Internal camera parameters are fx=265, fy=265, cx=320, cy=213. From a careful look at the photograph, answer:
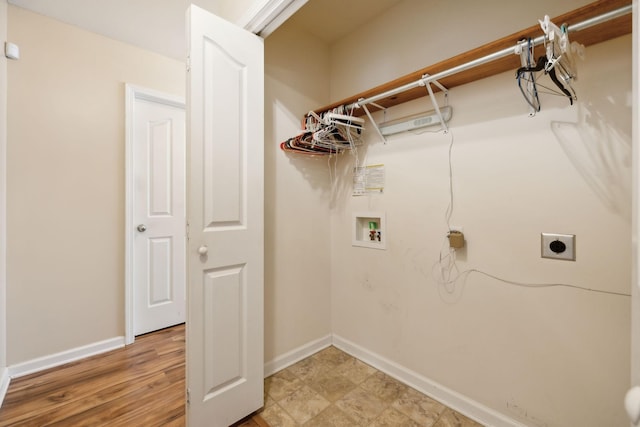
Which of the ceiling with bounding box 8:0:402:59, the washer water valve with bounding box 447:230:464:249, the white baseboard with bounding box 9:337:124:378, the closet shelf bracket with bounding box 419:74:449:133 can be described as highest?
the ceiling with bounding box 8:0:402:59

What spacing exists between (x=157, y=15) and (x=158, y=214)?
5.24 feet

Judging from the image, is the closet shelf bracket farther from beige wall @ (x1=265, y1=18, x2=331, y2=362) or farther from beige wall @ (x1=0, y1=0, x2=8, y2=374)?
beige wall @ (x1=0, y1=0, x2=8, y2=374)

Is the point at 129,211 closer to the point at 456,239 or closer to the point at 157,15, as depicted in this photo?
the point at 157,15

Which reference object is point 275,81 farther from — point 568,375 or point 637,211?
point 568,375

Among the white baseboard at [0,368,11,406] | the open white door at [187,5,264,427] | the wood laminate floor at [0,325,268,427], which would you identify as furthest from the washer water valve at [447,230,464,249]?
the white baseboard at [0,368,11,406]

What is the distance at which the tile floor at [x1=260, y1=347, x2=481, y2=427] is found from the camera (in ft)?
4.70

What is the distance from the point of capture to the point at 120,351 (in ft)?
7.04

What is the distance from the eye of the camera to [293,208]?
1966 millimetres

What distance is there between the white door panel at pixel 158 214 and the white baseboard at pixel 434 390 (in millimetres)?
1750

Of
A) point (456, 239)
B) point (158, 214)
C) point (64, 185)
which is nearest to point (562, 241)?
point (456, 239)

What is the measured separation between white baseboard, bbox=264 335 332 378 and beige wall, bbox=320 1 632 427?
45 centimetres

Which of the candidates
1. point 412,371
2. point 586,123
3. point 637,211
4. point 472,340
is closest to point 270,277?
point 412,371

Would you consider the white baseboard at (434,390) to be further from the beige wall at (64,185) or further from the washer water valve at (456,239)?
the beige wall at (64,185)

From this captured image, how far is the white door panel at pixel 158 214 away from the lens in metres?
2.39
